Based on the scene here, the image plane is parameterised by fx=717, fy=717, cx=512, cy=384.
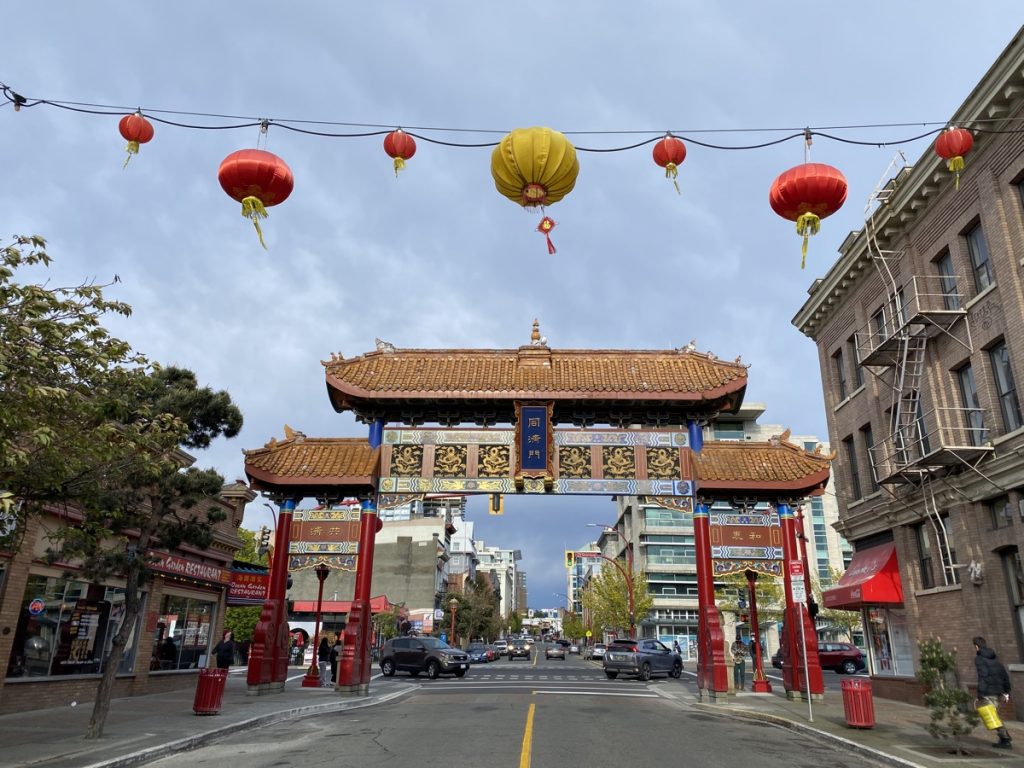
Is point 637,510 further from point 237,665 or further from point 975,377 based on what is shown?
point 975,377

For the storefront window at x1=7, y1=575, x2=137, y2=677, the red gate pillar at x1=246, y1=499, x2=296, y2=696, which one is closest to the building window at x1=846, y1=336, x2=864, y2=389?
the red gate pillar at x1=246, y1=499, x2=296, y2=696

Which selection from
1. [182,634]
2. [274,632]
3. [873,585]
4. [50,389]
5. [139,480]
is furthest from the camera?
[182,634]

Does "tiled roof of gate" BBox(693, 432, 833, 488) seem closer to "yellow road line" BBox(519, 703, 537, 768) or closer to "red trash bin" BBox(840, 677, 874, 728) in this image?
"red trash bin" BBox(840, 677, 874, 728)

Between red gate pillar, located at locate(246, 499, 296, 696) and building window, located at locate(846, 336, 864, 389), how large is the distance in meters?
18.7

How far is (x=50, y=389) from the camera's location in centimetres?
827

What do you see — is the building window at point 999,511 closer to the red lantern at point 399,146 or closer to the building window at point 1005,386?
the building window at point 1005,386

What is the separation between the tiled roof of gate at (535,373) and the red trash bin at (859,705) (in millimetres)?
8584

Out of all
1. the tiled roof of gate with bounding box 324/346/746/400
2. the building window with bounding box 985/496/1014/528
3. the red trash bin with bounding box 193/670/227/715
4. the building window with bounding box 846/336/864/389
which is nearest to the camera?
the red trash bin with bounding box 193/670/227/715

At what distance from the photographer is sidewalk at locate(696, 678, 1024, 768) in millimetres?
10422

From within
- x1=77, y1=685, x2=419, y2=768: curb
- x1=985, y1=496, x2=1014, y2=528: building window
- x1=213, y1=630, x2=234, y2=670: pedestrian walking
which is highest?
x1=985, y1=496, x2=1014, y2=528: building window

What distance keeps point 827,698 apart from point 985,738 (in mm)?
8729

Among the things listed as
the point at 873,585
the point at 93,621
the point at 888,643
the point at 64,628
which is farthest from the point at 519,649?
the point at 64,628

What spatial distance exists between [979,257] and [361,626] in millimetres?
18964

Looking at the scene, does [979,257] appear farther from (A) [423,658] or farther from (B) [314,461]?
(A) [423,658]
